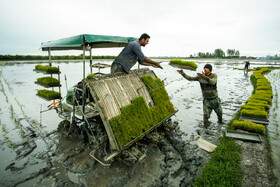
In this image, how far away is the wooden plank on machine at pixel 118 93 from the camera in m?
4.79

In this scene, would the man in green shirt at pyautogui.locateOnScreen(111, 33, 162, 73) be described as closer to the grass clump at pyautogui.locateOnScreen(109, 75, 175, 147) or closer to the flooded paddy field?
the grass clump at pyautogui.locateOnScreen(109, 75, 175, 147)

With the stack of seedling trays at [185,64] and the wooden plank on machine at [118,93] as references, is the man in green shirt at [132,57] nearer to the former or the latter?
the wooden plank on machine at [118,93]

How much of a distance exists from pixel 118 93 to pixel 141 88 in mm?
1162

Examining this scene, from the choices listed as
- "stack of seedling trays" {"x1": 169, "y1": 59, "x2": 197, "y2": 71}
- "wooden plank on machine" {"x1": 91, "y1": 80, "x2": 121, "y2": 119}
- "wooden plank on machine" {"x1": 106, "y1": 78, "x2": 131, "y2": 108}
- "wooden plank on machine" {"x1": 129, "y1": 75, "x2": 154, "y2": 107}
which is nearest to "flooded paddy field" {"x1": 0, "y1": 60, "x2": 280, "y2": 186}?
"stack of seedling trays" {"x1": 169, "y1": 59, "x2": 197, "y2": 71}

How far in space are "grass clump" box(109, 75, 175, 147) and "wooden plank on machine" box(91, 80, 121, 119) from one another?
0.18m

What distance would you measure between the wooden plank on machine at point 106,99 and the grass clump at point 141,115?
18cm

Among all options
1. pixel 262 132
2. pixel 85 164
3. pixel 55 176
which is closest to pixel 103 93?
pixel 85 164

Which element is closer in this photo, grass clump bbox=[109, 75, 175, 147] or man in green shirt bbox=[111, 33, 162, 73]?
grass clump bbox=[109, 75, 175, 147]

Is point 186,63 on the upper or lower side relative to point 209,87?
upper

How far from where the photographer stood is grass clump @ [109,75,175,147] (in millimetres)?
4264

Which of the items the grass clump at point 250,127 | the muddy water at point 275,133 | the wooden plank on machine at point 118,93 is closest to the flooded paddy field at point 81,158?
the muddy water at point 275,133

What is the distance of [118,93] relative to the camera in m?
4.93

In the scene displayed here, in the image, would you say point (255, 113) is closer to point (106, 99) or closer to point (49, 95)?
point (106, 99)

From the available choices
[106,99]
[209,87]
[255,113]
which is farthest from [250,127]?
[106,99]
